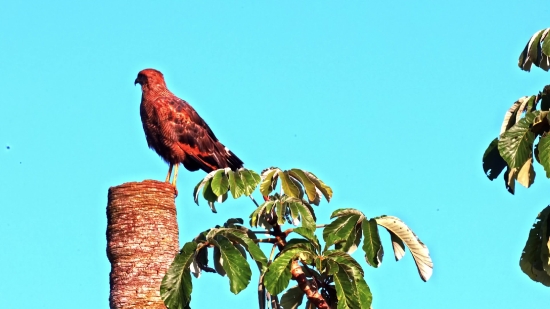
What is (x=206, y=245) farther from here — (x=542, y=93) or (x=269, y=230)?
(x=542, y=93)

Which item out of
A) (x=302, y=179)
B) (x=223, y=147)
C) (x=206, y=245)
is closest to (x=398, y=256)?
(x=302, y=179)

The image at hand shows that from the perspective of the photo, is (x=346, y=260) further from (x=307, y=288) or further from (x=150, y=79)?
(x=150, y=79)

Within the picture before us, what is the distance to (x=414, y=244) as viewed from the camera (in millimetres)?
6457

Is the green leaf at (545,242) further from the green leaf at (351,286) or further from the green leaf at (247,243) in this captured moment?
the green leaf at (247,243)

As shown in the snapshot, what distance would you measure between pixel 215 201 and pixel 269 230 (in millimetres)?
547

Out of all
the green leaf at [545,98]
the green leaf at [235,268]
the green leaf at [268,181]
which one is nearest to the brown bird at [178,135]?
the green leaf at [268,181]

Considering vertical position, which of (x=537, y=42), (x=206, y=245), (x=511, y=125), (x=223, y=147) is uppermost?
(x=223, y=147)

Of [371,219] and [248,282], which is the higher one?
[371,219]

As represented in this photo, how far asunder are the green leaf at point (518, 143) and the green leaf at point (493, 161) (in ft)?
1.31

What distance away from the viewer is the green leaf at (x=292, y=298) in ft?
21.6

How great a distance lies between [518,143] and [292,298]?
2.24 m

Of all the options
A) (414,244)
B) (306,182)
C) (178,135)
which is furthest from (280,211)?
(178,135)

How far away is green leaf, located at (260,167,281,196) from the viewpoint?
6961 mm

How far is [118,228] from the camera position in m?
6.52
